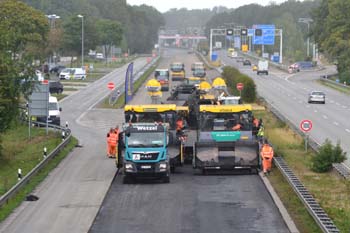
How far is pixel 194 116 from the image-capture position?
4012cm

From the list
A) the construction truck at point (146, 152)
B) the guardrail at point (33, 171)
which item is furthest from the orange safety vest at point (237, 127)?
the guardrail at point (33, 171)

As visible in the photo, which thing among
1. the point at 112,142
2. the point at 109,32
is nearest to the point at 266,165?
the point at 112,142

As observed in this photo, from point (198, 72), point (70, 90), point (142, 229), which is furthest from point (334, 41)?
point (142, 229)

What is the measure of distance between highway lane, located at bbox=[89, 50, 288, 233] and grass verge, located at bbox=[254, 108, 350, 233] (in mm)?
531

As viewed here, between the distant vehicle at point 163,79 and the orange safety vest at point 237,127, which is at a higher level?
the orange safety vest at point 237,127

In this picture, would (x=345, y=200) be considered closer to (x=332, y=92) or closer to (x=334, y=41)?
(x=332, y=92)

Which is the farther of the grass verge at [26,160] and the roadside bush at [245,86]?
the roadside bush at [245,86]

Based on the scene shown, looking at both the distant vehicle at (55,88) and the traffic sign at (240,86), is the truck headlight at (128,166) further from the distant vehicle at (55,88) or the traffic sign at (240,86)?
the distant vehicle at (55,88)

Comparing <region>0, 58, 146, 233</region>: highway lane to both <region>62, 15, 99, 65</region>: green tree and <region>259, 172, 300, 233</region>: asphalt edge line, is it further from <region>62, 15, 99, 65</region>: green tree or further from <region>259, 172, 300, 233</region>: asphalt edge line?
<region>62, 15, 99, 65</region>: green tree

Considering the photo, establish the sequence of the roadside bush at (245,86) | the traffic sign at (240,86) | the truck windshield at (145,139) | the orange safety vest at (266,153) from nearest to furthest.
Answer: the truck windshield at (145,139), the orange safety vest at (266,153), the traffic sign at (240,86), the roadside bush at (245,86)

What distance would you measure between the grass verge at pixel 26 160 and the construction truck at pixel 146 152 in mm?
3245

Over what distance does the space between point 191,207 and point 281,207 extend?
8.26 ft

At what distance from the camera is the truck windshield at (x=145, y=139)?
29.3 m

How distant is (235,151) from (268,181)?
2391 mm
